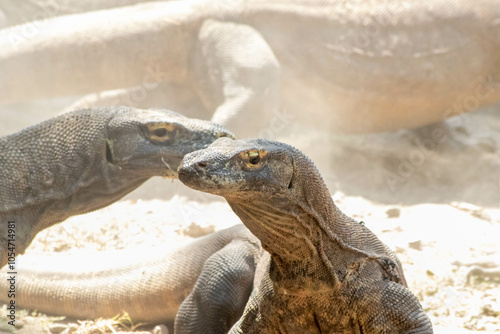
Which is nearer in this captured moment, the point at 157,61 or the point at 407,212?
the point at 407,212

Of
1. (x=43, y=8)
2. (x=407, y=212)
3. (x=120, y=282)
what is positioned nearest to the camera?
(x=120, y=282)

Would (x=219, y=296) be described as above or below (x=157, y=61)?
above

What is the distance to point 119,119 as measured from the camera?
10.7 ft

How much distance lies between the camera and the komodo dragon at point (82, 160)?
3.12m

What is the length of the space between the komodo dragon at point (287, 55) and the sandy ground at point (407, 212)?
548 millimetres

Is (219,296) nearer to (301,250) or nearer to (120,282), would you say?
(120,282)

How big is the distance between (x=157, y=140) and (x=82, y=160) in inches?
16.6

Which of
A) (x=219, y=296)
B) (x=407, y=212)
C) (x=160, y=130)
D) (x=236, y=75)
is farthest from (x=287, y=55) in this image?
(x=219, y=296)

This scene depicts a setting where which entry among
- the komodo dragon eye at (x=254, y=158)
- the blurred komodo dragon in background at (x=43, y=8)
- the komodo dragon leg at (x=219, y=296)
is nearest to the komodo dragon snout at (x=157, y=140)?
the komodo dragon leg at (x=219, y=296)

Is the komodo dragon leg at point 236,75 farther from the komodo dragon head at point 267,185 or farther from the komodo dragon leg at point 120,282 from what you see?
the komodo dragon head at point 267,185

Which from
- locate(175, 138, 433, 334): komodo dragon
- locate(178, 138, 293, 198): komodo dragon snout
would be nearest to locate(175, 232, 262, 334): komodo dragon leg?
locate(175, 138, 433, 334): komodo dragon

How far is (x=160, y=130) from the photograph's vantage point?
3189mm

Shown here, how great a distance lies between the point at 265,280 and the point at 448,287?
6.09 ft

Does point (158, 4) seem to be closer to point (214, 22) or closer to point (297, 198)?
point (214, 22)
